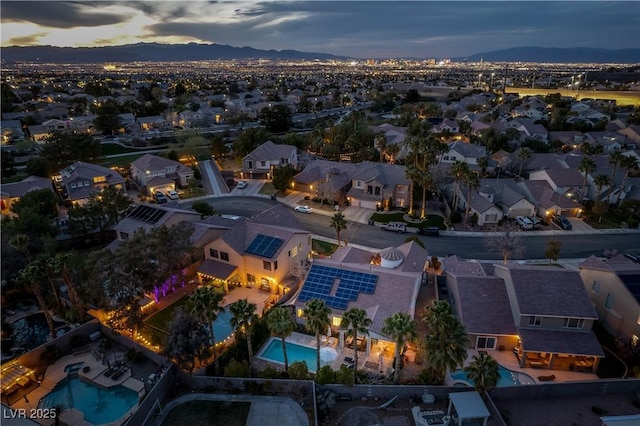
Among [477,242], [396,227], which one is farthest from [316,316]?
[477,242]

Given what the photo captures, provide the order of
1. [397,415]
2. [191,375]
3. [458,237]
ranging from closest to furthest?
[397,415]
[191,375]
[458,237]

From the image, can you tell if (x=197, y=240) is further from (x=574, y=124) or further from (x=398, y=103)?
(x=398, y=103)

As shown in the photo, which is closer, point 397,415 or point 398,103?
point 397,415

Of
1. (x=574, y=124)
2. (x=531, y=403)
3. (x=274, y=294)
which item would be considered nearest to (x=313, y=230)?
(x=274, y=294)

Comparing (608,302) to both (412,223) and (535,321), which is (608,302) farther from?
(412,223)

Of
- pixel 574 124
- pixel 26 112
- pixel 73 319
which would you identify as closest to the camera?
pixel 73 319

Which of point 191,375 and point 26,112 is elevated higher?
point 26,112

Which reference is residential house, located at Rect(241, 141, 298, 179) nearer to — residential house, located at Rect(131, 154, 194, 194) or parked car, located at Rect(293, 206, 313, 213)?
residential house, located at Rect(131, 154, 194, 194)

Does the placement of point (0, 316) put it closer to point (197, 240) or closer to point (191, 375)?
point (197, 240)
